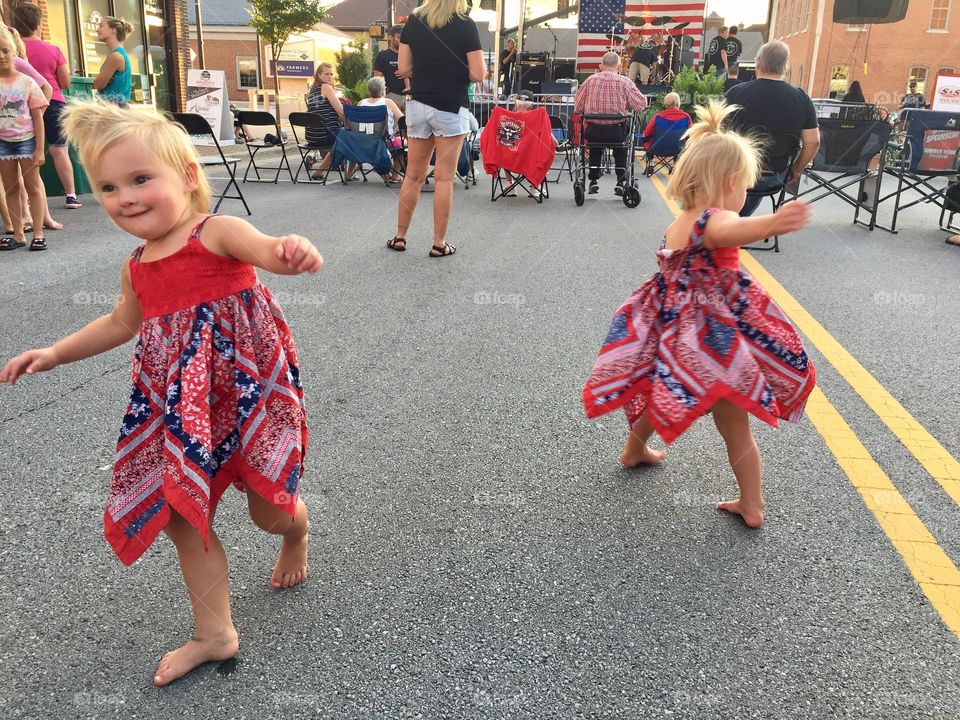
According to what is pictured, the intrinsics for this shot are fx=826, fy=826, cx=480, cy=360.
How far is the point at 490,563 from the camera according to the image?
2.50m

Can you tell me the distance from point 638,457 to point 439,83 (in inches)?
187

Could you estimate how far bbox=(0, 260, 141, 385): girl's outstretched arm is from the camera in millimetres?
1985

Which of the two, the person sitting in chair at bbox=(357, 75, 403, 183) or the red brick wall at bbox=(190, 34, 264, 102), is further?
the red brick wall at bbox=(190, 34, 264, 102)

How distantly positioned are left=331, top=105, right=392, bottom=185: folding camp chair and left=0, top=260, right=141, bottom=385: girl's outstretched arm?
10222 millimetres

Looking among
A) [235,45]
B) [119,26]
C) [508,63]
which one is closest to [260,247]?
[119,26]

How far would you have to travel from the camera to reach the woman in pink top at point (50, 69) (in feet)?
26.6

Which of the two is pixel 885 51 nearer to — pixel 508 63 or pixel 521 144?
pixel 508 63

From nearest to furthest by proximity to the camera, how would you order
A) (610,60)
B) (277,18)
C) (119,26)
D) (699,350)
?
(699,350)
(119,26)
(610,60)
(277,18)

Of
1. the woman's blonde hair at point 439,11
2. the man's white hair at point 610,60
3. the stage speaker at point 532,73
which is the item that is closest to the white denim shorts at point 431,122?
the woman's blonde hair at point 439,11

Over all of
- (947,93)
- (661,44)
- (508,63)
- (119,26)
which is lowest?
(947,93)

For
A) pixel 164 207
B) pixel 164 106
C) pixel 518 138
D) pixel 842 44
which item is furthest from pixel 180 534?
Result: pixel 842 44

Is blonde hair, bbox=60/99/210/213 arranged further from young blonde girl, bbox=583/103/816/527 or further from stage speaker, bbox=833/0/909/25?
stage speaker, bbox=833/0/909/25

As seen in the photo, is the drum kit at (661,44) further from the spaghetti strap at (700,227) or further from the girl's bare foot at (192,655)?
the girl's bare foot at (192,655)

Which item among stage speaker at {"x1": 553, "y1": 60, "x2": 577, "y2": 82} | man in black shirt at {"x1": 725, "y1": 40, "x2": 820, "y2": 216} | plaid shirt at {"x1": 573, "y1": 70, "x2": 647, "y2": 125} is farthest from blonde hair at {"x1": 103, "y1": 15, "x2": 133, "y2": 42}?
stage speaker at {"x1": 553, "y1": 60, "x2": 577, "y2": 82}
